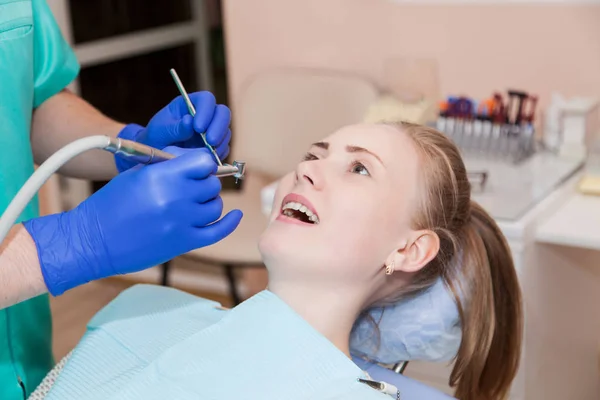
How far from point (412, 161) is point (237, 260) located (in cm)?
117

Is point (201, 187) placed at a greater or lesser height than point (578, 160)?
greater

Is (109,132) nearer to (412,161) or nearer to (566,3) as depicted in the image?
(412,161)

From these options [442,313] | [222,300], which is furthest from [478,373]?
[222,300]

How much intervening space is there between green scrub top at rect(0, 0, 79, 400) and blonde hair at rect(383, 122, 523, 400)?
0.62m

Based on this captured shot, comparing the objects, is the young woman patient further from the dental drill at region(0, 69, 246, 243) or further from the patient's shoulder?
the dental drill at region(0, 69, 246, 243)

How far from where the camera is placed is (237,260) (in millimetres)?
2369

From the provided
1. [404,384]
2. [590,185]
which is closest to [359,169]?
[404,384]

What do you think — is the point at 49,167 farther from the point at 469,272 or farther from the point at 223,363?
the point at 469,272

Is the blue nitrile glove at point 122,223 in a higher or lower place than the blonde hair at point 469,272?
higher

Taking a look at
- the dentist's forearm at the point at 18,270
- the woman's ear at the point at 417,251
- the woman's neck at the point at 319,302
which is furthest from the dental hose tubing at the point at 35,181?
the woman's ear at the point at 417,251

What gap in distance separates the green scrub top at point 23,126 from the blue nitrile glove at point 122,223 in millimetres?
244

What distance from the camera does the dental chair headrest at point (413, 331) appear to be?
1330 mm

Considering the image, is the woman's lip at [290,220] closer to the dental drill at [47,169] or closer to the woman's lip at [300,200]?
the woman's lip at [300,200]

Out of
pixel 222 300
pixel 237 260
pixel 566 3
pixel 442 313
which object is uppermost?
pixel 566 3
